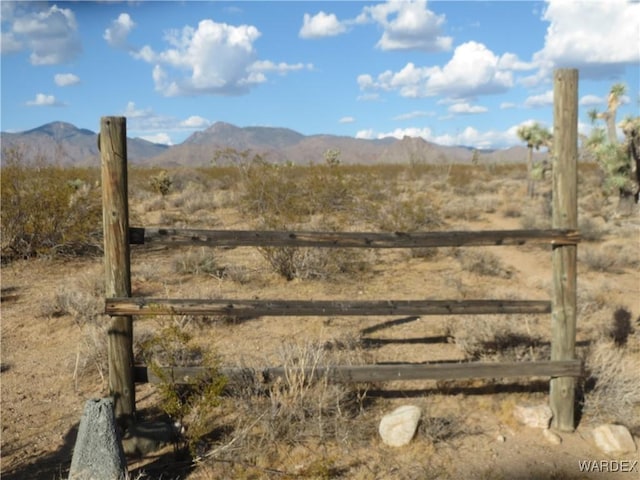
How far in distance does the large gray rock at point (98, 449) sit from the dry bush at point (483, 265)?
7.20 meters

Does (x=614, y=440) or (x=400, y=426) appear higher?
(x=400, y=426)

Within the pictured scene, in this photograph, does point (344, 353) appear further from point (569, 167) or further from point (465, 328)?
point (569, 167)

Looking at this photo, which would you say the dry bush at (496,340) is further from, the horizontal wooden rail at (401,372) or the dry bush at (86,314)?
the dry bush at (86,314)

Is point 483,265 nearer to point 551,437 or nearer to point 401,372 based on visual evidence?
point 551,437

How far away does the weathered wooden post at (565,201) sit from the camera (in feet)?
15.1

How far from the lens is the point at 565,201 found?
4648 millimetres

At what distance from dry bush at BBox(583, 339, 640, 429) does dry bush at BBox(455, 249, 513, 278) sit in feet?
14.5

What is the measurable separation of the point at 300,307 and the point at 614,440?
257cm

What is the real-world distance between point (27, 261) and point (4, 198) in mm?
1198

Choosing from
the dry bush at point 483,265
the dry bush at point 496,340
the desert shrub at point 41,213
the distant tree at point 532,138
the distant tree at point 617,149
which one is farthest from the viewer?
the distant tree at point 532,138

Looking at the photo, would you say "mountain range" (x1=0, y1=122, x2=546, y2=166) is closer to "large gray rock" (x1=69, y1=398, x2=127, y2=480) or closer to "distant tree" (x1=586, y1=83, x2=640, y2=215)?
"large gray rock" (x1=69, y1=398, x2=127, y2=480)

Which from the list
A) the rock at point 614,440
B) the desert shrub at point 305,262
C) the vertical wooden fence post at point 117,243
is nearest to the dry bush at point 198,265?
the desert shrub at point 305,262

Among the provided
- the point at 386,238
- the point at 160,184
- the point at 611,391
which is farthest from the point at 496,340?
the point at 160,184

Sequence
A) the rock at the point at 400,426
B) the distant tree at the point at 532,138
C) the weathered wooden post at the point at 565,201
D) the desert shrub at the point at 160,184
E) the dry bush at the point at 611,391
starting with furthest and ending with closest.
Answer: the distant tree at the point at 532,138, the desert shrub at the point at 160,184, the dry bush at the point at 611,391, the weathered wooden post at the point at 565,201, the rock at the point at 400,426
